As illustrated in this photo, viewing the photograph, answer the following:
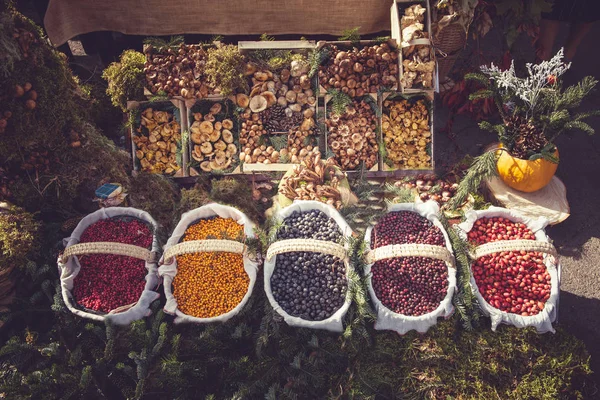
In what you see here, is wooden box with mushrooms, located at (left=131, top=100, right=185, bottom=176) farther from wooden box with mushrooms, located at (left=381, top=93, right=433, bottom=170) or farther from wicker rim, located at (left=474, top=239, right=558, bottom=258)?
wicker rim, located at (left=474, top=239, right=558, bottom=258)

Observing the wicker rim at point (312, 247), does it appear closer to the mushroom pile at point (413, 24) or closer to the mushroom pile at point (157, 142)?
the mushroom pile at point (157, 142)

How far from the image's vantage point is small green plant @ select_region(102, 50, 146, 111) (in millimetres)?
4238

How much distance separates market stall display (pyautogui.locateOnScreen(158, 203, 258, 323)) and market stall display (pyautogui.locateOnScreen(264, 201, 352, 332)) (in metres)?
0.23

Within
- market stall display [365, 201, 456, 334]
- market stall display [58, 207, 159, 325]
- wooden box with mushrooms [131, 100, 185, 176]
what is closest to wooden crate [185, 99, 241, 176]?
wooden box with mushrooms [131, 100, 185, 176]

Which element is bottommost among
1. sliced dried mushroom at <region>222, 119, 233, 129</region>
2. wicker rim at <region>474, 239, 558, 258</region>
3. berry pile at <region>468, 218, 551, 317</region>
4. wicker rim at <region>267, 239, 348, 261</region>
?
berry pile at <region>468, 218, 551, 317</region>

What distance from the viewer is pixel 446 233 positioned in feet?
11.0

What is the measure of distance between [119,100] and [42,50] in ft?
3.78

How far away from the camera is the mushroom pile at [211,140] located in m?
4.35

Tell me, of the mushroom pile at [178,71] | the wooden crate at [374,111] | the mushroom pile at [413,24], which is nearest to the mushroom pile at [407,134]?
the wooden crate at [374,111]

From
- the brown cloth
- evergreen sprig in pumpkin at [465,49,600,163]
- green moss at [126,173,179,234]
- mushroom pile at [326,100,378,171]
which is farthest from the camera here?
the brown cloth

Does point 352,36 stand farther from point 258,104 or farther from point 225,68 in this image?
point 225,68

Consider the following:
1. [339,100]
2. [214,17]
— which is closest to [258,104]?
A: [339,100]

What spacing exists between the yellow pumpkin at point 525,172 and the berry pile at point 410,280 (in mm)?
1366

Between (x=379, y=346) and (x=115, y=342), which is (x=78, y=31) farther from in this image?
(x=379, y=346)
